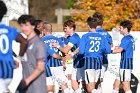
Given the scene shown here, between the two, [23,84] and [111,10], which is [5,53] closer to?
[23,84]

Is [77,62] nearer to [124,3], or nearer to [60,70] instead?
[60,70]

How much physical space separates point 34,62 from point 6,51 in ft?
2.26

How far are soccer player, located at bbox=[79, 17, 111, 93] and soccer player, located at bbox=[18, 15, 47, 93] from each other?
12.5 feet

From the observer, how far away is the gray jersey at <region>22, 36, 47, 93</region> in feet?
31.4

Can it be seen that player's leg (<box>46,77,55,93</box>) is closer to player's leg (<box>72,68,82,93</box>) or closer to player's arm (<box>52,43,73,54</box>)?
player's arm (<box>52,43,73,54</box>)

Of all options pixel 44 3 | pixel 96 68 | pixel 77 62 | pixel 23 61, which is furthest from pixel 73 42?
pixel 44 3

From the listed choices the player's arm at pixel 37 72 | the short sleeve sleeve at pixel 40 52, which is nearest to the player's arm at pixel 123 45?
the short sleeve sleeve at pixel 40 52

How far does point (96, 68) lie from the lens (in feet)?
46.3

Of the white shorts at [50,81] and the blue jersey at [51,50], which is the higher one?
the blue jersey at [51,50]

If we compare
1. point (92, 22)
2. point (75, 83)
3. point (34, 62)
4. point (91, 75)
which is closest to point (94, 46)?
point (92, 22)

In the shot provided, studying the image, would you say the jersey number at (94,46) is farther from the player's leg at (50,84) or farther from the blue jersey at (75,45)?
the blue jersey at (75,45)

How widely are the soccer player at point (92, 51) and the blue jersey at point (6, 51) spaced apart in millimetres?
4442

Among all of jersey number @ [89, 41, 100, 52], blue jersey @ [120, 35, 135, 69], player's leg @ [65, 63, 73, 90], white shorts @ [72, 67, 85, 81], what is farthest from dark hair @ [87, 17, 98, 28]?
player's leg @ [65, 63, 73, 90]

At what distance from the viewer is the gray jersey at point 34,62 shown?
9584 millimetres
